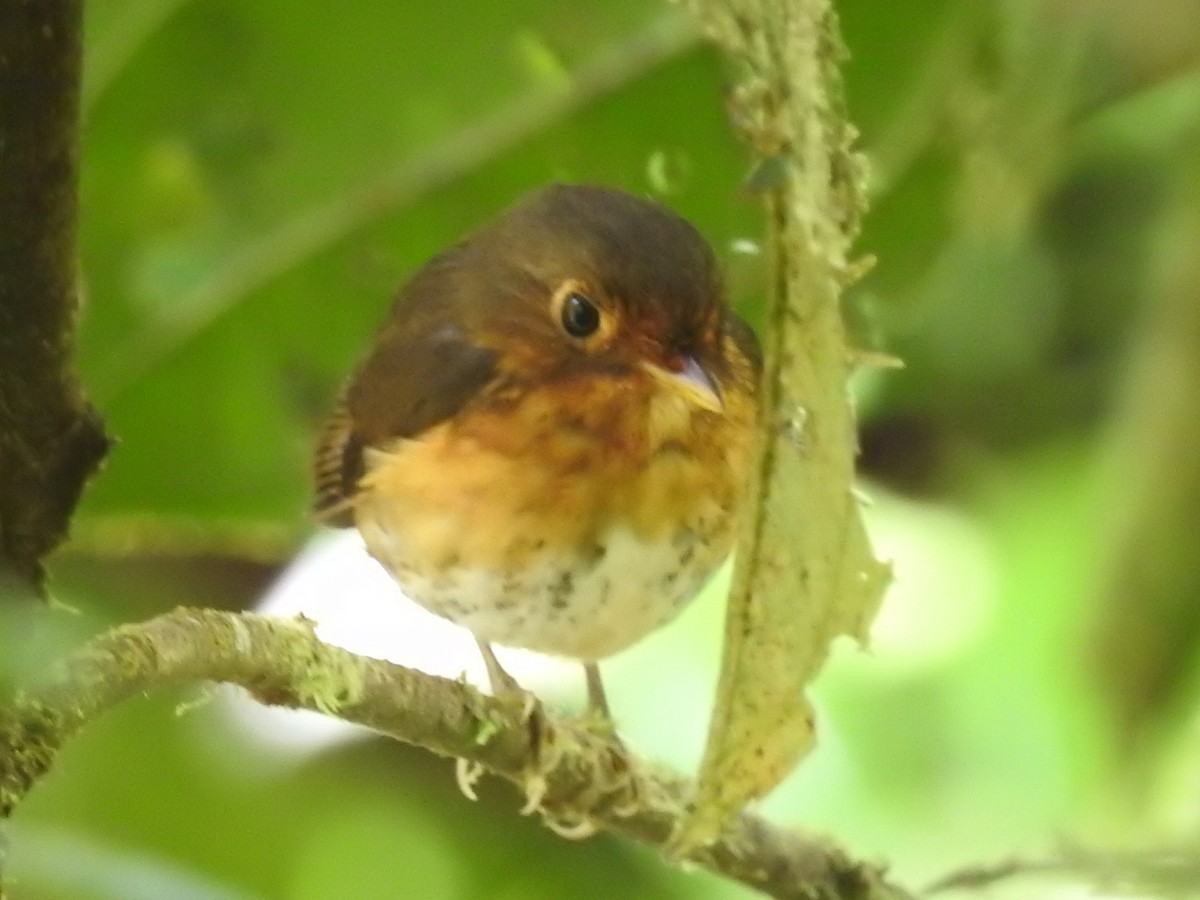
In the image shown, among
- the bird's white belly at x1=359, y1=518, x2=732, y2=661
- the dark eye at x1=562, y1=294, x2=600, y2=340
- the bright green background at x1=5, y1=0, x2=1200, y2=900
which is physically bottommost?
the bird's white belly at x1=359, y1=518, x2=732, y2=661

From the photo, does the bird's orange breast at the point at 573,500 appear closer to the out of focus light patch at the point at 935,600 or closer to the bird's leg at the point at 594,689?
the bird's leg at the point at 594,689

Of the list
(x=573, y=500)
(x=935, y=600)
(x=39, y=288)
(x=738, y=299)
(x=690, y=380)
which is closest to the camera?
(x=39, y=288)

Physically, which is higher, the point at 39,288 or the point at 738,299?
the point at 738,299

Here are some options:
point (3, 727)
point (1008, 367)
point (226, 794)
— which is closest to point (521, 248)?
point (226, 794)

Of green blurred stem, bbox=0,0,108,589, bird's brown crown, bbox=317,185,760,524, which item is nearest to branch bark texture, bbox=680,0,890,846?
green blurred stem, bbox=0,0,108,589

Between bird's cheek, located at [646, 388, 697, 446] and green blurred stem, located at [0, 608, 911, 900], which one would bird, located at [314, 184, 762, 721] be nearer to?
bird's cheek, located at [646, 388, 697, 446]

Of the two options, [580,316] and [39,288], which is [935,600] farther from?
[39,288]

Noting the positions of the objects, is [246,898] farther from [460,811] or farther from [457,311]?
[460,811]

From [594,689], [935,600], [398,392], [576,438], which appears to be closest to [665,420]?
[576,438]
